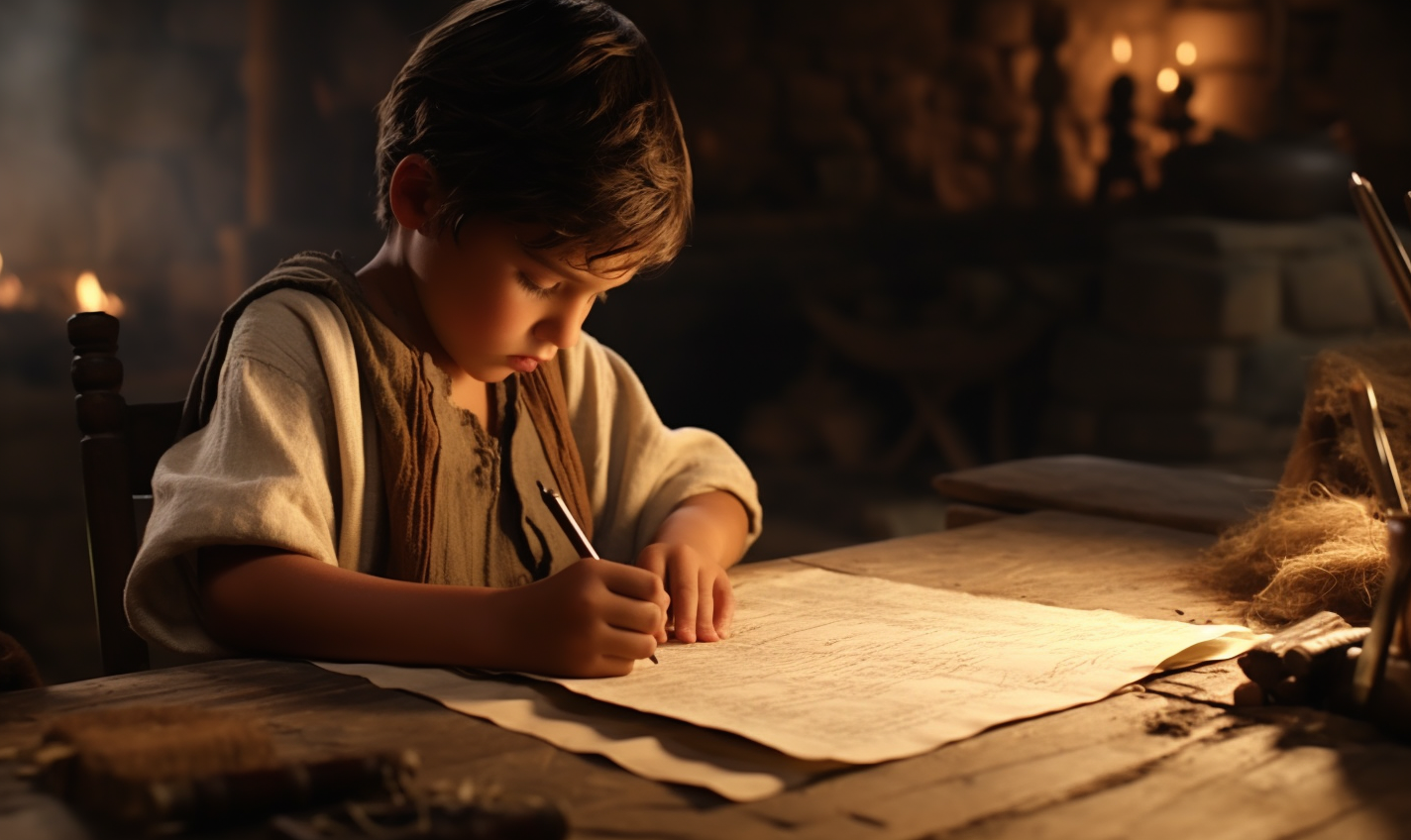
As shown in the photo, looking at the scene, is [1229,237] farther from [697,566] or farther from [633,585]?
[633,585]

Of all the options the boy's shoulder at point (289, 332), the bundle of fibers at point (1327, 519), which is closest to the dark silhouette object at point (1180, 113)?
the bundle of fibers at point (1327, 519)

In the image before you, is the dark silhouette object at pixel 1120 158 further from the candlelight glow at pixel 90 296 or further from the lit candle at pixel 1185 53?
the candlelight glow at pixel 90 296

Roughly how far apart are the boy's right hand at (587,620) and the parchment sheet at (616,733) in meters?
0.02

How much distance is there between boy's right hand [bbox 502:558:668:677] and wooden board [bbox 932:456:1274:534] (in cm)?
75

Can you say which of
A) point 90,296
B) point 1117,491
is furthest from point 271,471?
point 90,296

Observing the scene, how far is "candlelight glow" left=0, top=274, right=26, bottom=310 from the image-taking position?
10.8 feet

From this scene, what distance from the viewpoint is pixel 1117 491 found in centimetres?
158

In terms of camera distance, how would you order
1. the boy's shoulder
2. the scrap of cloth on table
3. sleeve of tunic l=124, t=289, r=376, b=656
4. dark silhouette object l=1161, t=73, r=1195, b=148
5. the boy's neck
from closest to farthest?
the scrap of cloth on table, sleeve of tunic l=124, t=289, r=376, b=656, the boy's shoulder, the boy's neck, dark silhouette object l=1161, t=73, r=1195, b=148

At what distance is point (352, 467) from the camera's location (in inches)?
43.4

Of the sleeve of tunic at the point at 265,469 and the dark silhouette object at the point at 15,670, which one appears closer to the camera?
the dark silhouette object at the point at 15,670

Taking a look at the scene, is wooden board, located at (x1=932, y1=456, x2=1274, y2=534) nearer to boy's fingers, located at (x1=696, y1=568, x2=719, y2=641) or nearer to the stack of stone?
boy's fingers, located at (x1=696, y1=568, x2=719, y2=641)

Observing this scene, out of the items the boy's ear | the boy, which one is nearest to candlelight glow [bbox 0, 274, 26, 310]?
the boy

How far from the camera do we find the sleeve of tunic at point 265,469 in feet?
3.23

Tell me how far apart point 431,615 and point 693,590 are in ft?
0.69
